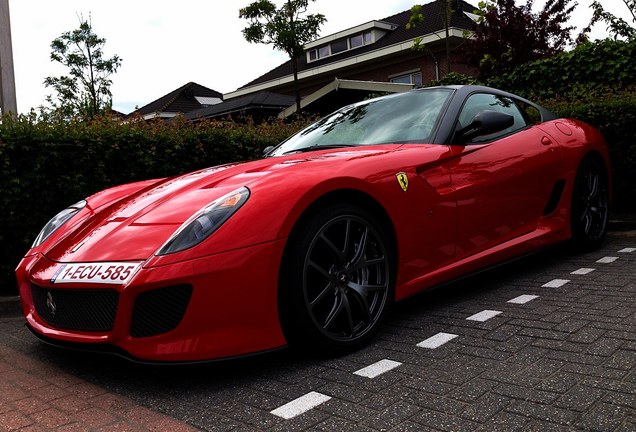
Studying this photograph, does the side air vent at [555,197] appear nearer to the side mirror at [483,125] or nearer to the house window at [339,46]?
the side mirror at [483,125]

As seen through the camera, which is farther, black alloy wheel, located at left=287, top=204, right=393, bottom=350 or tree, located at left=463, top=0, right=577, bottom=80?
tree, located at left=463, top=0, right=577, bottom=80

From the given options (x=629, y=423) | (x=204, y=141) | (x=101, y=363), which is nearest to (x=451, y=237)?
(x=629, y=423)

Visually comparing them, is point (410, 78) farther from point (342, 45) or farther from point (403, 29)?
point (342, 45)

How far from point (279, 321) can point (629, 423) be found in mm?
1309

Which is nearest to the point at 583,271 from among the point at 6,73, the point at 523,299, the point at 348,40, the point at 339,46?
the point at 523,299

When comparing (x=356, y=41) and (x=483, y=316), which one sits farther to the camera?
(x=356, y=41)

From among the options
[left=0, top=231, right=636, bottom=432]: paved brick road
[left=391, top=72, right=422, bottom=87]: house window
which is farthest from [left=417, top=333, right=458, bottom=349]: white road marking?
[left=391, top=72, right=422, bottom=87]: house window

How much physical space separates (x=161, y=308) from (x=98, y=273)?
1.11 feet

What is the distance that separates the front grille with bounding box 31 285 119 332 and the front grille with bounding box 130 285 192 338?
114 mm

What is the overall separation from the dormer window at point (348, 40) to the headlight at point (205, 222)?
24794mm

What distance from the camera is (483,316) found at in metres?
2.99

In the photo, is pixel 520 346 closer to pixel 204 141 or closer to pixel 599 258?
pixel 599 258

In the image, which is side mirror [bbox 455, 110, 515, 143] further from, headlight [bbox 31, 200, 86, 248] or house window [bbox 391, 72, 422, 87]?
house window [bbox 391, 72, 422, 87]

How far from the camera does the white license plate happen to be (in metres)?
2.18
